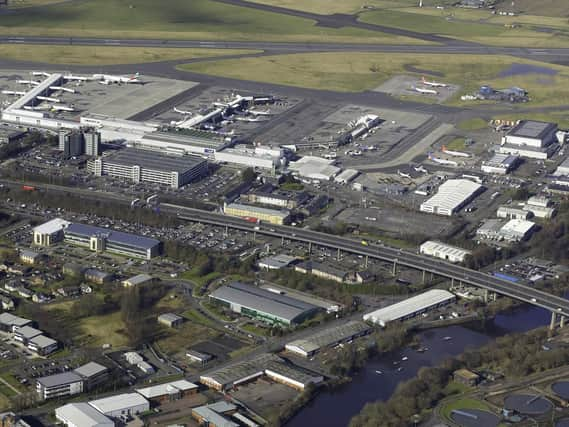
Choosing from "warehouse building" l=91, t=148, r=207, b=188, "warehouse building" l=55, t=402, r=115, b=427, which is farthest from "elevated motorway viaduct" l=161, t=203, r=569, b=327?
"warehouse building" l=55, t=402, r=115, b=427

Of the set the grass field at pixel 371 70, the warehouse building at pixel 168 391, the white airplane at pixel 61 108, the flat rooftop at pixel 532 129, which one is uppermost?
the flat rooftop at pixel 532 129

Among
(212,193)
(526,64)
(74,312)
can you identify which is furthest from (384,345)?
(526,64)

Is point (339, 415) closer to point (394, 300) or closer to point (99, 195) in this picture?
point (394, 300)

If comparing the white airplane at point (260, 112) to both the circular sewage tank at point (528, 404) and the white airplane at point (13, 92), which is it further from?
the circular sewage tank at point (528, 404)

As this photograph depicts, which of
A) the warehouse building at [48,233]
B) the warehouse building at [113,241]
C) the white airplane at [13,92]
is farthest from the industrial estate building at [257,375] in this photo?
the white airplane at [13,92]

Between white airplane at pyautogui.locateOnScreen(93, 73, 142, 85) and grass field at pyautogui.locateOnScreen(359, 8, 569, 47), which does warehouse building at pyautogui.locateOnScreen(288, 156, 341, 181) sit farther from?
grass field at pyautogui.locateOnScreen(359, 8, 569, 47)

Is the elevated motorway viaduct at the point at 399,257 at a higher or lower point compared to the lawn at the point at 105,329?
higher

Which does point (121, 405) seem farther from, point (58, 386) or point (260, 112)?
point (260, 112)
